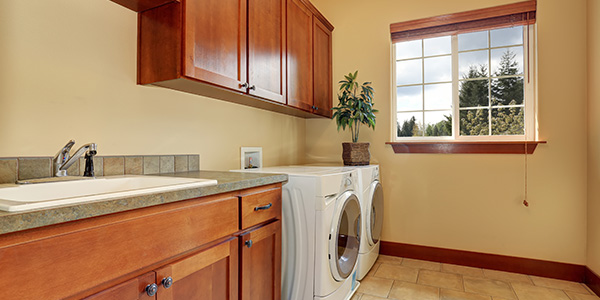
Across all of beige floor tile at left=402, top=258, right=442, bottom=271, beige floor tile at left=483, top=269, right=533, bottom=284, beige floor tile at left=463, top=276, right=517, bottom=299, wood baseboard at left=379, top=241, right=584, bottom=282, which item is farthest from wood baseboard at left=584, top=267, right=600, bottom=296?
beige floor tile at left=402, top=258, right=442, bottom=271

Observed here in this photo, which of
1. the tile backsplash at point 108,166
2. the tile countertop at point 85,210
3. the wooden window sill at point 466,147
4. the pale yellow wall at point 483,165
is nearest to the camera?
the tile countertop at point 85,210

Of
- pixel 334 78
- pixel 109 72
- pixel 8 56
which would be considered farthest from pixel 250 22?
pixel 334 78

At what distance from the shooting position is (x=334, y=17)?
314 centimetres

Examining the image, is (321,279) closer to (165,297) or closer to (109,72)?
(165,297)

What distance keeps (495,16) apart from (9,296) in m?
3.27

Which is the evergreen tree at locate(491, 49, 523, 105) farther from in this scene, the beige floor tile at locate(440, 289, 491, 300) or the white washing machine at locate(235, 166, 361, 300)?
the white washing machine at locate(235, 166, 361, 300)

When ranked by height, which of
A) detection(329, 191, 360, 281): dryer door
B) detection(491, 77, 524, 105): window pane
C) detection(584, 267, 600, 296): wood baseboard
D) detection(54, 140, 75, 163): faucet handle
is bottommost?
detection(584, 267, 600, 296): wood baseboard

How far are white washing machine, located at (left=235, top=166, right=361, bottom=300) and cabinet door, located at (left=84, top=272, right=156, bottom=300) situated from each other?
890 millimetres

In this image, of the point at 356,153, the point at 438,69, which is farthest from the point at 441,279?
the point at 438,69

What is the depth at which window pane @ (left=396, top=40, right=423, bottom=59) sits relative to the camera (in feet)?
9.53

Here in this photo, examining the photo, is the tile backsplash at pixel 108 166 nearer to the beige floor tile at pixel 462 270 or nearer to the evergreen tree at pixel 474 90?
the beige floor tile at pixel 462 270

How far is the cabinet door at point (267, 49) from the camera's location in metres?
1.86

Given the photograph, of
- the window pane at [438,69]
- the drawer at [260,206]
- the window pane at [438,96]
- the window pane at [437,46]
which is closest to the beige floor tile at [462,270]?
the window pane at [438,96]

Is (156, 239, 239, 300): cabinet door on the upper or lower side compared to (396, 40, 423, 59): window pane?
lower
